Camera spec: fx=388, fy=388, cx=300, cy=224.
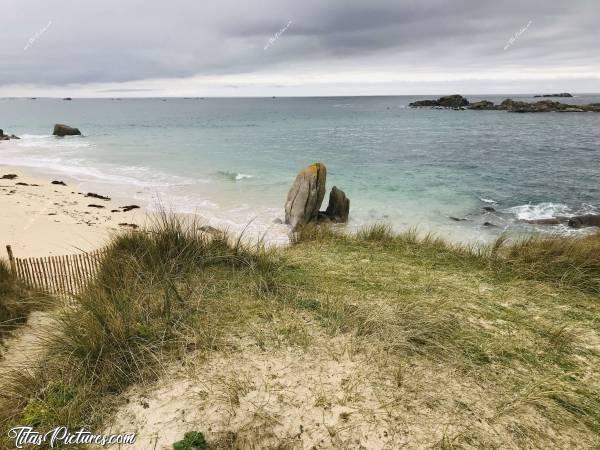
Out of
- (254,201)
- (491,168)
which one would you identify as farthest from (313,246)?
(491,168)

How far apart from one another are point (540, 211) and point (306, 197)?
1050 centimetres

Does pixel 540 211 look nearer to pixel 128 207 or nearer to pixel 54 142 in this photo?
pixel 128 207

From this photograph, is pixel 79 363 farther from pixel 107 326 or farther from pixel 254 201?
pixel 254 201

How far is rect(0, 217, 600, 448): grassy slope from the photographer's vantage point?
3.60 m

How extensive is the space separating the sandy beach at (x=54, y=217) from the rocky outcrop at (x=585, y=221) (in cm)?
1579

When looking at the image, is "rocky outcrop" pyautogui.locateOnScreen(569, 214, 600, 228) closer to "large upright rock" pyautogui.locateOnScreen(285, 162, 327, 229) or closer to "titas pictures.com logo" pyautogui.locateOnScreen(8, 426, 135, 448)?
"large upright rock" pyautogui.locateOnScreen(285, 162, 327, 229)

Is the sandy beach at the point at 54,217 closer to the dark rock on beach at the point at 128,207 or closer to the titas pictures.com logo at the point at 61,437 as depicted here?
the dark rock on beach at the point at 128,207

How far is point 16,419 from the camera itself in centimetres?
354

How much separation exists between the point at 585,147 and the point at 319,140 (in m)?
25.2

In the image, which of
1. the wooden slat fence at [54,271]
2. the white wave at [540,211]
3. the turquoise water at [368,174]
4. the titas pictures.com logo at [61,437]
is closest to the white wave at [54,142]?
the turquoise water at [368,174]

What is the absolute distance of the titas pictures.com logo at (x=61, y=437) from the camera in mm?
3256

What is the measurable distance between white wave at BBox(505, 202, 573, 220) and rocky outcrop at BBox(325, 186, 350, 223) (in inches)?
287

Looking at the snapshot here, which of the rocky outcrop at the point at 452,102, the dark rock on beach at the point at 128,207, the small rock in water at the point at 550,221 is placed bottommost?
the small rock in water at the point at 550,221

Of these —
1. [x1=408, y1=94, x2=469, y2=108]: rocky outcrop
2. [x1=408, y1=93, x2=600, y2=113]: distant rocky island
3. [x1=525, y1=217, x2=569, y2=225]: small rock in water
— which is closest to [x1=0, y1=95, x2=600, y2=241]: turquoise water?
[x1=525, y1=217, x2=569, y2=225]: small rock in water
